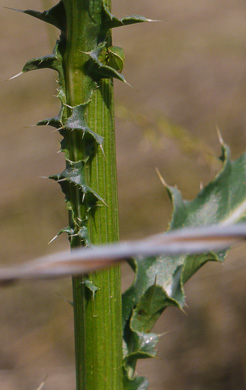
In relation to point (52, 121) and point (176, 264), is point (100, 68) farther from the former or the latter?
point (176, 264)

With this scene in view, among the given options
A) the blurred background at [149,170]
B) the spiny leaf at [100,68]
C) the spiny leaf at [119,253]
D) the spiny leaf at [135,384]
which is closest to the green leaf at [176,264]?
the spiny leaf at [135,384]

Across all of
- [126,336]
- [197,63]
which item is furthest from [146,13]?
[126,336]

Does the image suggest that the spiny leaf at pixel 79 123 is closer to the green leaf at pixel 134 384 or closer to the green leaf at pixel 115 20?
the green leaf at pixel 115 20

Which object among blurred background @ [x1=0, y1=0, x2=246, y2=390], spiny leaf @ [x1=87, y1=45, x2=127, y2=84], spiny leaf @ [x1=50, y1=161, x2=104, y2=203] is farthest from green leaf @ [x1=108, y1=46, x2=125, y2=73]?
blurred background @ [x1=0, y1=0, x2=246, y2=390]

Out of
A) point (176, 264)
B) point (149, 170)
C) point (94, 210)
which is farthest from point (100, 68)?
point (149, 170)

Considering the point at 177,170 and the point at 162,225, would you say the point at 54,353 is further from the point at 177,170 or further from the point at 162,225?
the point at 177,170

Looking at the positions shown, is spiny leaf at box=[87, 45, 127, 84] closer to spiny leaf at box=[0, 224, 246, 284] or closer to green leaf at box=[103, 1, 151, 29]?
green leaf at box=[103, 1, 151, 29]
